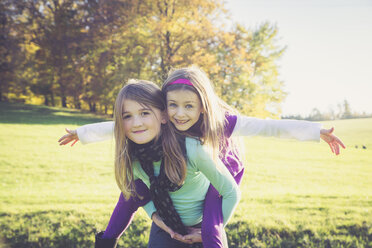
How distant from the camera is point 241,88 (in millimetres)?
17625

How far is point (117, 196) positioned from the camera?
5410 mm

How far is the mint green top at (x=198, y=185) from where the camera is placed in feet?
6.11

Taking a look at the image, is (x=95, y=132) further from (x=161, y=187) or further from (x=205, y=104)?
(x=205, y=104)

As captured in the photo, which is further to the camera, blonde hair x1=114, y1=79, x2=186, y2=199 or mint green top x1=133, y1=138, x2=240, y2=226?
blonde hair x1=114, y1=79, x2=186, y2=199

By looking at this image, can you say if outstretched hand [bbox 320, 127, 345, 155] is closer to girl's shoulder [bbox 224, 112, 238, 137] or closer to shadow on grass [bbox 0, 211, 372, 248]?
girl's shoulder [bbox 224, 112, 238, 137]

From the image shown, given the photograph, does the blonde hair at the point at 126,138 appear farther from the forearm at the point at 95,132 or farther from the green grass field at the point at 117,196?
A: the forearm at the point at 95,132

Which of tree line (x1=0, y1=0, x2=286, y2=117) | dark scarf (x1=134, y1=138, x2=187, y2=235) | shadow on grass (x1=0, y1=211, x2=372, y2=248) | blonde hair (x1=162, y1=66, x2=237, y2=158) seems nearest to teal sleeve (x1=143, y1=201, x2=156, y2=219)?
dark scarf (x1=134, y1=138, x2=187, y2=235)

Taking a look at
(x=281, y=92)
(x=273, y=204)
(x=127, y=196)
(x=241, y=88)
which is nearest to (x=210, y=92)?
(x=127, y=196)

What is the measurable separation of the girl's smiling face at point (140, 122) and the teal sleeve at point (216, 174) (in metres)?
0.33

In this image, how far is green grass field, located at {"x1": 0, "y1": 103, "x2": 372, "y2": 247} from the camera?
3295 mm

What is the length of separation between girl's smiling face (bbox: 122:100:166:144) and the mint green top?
Answer: 0.24 m

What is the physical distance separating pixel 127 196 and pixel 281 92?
789 inches

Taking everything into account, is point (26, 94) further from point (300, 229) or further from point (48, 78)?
point (300, 229)

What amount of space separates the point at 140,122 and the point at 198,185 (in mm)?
679
